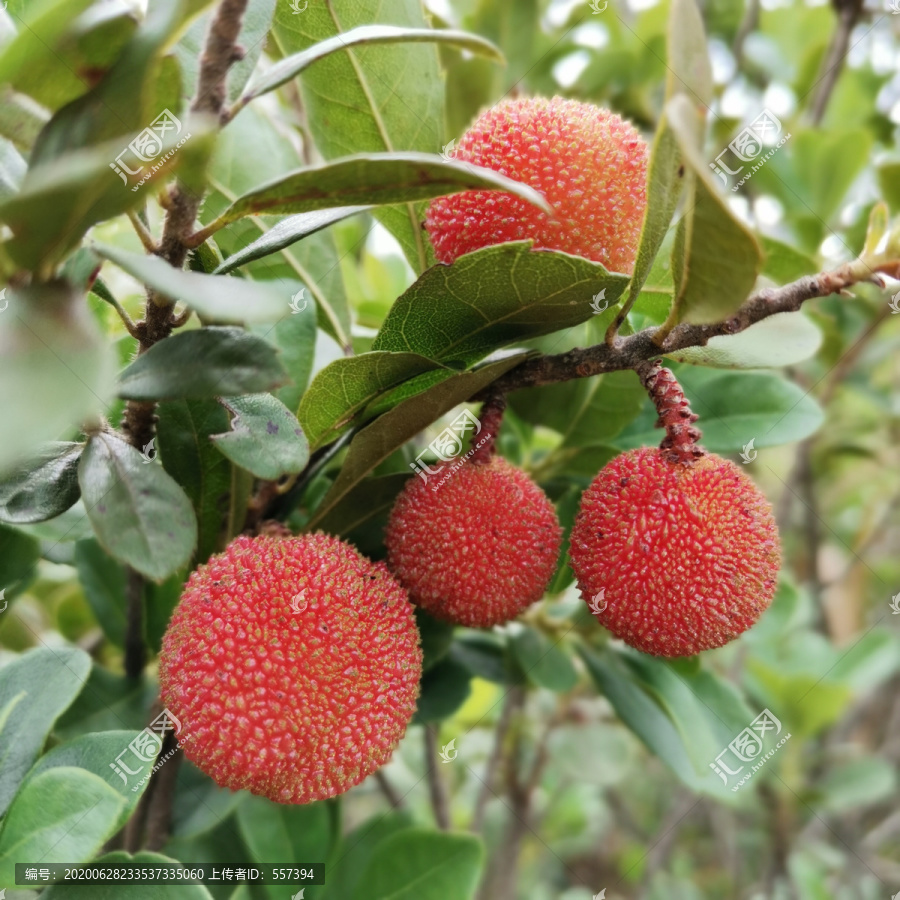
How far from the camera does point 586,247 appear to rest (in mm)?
740

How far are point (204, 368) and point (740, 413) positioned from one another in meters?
0.72

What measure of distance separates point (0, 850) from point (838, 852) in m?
2.60

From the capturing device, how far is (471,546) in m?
0.81

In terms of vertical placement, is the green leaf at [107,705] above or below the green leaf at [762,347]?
below

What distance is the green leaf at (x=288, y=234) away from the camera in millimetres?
642

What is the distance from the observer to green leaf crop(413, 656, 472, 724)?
1064mm

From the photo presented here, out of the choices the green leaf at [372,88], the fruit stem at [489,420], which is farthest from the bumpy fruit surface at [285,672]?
the green leaf at [372,88]

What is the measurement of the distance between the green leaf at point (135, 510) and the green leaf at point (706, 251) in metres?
0.42

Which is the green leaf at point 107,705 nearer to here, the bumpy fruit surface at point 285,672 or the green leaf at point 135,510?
the bumpy fruit surface at point 285,672

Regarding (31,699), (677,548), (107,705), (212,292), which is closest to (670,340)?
(677,548)

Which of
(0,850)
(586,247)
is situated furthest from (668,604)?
(0,850)

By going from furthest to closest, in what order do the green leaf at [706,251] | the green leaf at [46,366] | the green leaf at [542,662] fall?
the green leaf at [542,662] → the green leaf at [706,251] → the green leaf at [46,366]

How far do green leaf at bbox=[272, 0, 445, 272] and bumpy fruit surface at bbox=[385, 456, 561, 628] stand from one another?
0.93 ft

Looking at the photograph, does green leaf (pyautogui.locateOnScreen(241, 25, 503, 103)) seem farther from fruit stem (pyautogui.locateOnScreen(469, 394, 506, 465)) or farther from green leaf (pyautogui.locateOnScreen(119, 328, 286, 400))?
fruit stem (pyautogui.locateOnScreen(469, 394, 506, 465))
